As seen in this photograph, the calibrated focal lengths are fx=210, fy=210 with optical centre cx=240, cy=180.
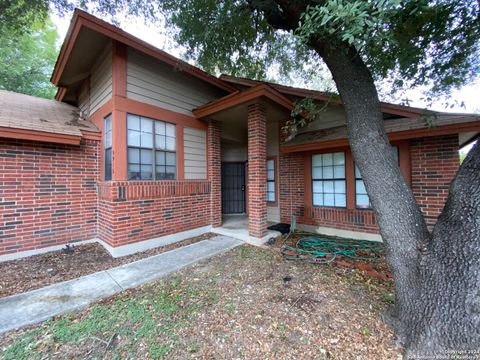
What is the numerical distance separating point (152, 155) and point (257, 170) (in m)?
2.51

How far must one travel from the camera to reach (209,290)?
9.88 feet

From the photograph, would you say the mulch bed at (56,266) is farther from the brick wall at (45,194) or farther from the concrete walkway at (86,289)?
the brick wall at (45,194)

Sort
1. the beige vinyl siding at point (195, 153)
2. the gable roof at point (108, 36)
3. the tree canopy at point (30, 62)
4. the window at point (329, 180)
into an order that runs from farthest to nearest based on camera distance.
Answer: the tree canopy at point (30, 62) → the window at point (329, 180) → the beige vinyl siding at point (195, 153) → the gable roof at point (108, 36)

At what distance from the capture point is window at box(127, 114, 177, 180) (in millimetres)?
4648

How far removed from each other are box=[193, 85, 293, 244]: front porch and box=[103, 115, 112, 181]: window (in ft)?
6.95

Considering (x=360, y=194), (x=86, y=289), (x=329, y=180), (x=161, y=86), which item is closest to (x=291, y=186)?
(x=329, y=180)

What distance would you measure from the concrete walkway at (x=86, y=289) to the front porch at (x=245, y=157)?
1.37 meters

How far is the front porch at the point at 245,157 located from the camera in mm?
5027

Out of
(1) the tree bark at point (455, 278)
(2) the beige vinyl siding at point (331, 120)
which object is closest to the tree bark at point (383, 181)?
(1) the tree bark at point (455, 278)

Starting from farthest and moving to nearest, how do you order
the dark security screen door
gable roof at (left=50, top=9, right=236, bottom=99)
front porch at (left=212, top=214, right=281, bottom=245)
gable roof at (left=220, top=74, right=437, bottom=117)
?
the dark security screen door → front porch at (left=212, top=214, right=281, bottom=245) → gable roof at (left=220, top=74, right=437, bottom=117) → gable roof at (left=50, top=9, right=236, bottom=99)

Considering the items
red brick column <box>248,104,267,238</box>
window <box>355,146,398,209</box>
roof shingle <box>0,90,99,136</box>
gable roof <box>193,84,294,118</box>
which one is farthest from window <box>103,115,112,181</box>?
window <box>355,146,398,209</box>

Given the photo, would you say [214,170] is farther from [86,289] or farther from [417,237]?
[417,237]

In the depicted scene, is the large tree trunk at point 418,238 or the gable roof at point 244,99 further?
the gable roof at point 244,99

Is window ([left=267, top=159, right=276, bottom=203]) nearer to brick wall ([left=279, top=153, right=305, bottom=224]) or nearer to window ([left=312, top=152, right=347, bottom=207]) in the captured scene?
brick wall ([left=279, top=153, right=305, bottom=224])
